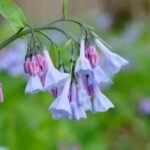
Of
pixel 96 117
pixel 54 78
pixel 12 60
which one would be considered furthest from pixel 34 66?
pixel 96 117

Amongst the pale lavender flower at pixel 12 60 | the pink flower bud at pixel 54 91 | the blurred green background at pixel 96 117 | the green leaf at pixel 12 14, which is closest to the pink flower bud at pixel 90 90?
the pink flower bud at pixel 54 91

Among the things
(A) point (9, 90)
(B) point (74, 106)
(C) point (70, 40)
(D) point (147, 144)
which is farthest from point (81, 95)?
(D) point (147, 144)

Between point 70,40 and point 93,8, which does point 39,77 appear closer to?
point 70,40

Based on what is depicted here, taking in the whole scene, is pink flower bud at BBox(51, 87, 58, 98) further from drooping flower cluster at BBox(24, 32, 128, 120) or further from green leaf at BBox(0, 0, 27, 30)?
green leaf at BBox(0, 0, 27, 30)

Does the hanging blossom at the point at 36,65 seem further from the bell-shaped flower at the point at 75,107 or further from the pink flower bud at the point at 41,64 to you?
the bell-shaped flower at the point at 75,107

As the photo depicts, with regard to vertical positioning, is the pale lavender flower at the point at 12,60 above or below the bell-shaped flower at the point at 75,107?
below

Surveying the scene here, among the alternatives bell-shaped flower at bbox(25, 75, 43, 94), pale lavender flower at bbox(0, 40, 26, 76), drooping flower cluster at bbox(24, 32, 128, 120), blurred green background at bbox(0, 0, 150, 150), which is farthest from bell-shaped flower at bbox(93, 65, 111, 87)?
pale lavender flower at bbox(0, 40, 26, 76)

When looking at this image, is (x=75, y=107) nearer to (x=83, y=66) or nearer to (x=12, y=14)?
(x=83, y=66)
